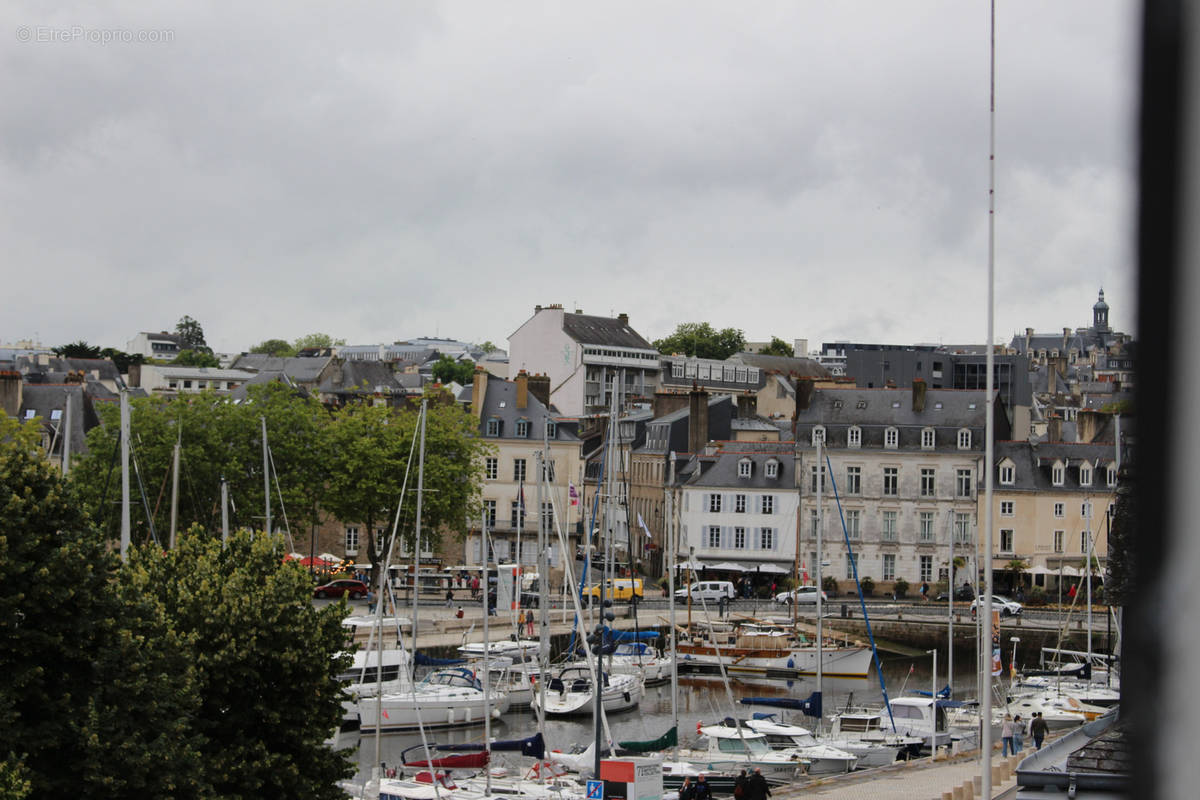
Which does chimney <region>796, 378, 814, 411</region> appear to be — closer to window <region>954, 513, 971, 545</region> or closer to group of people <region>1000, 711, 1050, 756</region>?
window <region>954, 513, 971, 545</region>

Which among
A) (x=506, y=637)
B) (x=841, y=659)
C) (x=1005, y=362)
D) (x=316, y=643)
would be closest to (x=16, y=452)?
(x=316, y=643)

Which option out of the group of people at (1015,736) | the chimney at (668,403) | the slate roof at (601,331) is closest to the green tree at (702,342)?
the slate roof at (601,331)

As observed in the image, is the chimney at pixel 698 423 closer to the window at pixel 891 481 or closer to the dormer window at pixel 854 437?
the dormer window at pixel 854 437

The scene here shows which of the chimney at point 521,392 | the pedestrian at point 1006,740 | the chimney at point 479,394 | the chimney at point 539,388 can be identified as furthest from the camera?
the chimney at point 539,388

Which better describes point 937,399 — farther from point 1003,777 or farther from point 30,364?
point 30,364

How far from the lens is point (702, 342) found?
564 ft

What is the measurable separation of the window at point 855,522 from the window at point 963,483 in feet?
15.4

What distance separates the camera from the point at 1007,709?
148 feet

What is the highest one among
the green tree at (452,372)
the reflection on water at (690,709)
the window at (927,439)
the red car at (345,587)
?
the green tree at (452,372)

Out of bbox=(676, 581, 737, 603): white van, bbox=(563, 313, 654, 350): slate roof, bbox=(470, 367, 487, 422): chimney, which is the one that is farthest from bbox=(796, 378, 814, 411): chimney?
bbox=(563, 313, 654, 350): slate roof

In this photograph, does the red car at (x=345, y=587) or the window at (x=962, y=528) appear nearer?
the red car at (x=345, y=587)

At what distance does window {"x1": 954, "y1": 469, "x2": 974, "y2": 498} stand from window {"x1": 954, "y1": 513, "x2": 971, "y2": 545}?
1.05m

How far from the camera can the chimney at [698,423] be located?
7819 centimetres

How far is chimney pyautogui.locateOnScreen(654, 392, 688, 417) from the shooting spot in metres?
83.3
